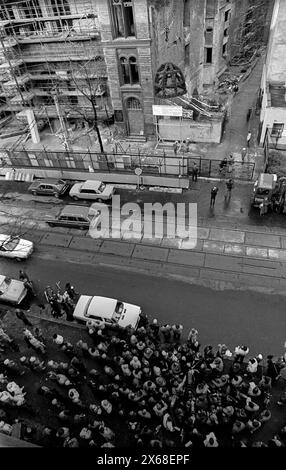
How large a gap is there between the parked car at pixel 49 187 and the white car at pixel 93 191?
1161 mm

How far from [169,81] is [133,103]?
173 inches

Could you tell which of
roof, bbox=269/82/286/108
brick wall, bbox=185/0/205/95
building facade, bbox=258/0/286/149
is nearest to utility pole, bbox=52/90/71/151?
brick wall, bbox=185/0/205/95

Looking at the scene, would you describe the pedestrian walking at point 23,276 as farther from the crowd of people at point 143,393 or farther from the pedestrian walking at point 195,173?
the pedestrian walking at point 195,173

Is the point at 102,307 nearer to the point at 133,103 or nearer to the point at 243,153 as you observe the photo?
the point at 243,153

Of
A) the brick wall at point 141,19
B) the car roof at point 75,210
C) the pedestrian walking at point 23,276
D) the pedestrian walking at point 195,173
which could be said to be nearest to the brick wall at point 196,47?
the brick wall at point 141,19

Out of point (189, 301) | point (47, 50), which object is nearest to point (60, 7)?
point (47, 50)

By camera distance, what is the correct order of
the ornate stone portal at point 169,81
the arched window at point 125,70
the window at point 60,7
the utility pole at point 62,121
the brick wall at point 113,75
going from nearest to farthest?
the ornate stone portal at point 169,81, the brick wall at point 113,75, the arched window at point 125,70, the window at point 60,7, the utility pole at point 62,121

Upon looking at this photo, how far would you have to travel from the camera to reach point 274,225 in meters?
22.3

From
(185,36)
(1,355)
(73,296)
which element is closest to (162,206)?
(73,296)

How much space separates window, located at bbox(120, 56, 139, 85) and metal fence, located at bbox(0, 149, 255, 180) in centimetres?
686

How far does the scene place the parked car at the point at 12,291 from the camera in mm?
18625

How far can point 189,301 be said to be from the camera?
18.4 meters

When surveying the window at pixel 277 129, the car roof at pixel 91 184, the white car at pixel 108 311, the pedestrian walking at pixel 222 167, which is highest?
the window at pixel 277 129

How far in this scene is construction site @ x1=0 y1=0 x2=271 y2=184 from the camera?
30094 mm
